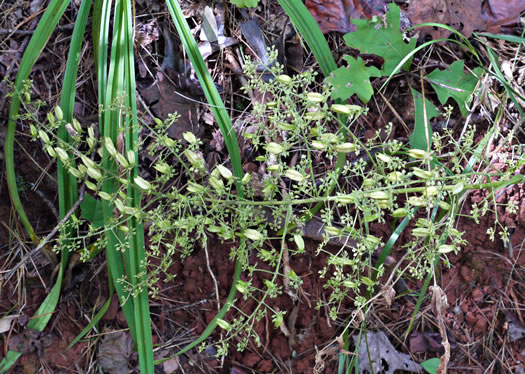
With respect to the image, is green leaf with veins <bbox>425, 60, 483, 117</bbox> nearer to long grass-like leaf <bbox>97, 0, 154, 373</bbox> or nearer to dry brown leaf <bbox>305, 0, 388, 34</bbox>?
dry brown leaf <bbox>305, 0, 388, 34</bbox>

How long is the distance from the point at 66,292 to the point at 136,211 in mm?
775

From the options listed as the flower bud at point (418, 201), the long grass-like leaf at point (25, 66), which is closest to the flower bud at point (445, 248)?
the flower bud at point (418, 201)

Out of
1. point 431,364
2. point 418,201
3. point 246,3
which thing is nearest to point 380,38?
point 246,3

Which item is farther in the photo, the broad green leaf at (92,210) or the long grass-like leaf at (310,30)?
the broad green leaf at (92,210)

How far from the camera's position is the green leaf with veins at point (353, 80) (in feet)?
5.71

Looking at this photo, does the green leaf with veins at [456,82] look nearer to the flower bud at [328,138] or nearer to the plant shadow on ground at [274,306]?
the plant shadow on ground at [274,306]

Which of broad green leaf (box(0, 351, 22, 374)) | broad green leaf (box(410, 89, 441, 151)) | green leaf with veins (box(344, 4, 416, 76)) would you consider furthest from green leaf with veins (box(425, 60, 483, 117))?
broad green leaf (box(0, 351, 22, 374))

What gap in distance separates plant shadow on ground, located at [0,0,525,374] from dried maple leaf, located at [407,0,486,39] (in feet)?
1.64

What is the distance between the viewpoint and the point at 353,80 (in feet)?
5.80

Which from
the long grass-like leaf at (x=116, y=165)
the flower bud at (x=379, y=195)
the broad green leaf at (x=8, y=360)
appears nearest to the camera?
the flower bud at (x=379, y=195)

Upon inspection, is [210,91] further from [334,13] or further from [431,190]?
[431,190]

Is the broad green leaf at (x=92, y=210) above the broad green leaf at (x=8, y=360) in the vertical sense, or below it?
above

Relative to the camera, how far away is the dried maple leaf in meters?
1.88

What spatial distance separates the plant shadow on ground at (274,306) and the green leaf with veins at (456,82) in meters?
0.23
